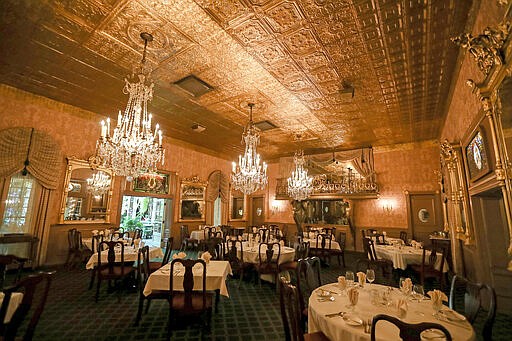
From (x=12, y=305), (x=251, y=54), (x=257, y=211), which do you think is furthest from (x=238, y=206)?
(x=12, y=305)

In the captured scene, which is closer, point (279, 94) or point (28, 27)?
point (28, 27)

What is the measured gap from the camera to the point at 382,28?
3641 mm

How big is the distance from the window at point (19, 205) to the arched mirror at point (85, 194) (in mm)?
686

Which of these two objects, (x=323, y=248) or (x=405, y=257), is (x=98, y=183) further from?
(x=405, y=257)

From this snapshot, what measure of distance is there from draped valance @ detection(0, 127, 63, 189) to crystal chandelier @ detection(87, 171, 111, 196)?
797 mm

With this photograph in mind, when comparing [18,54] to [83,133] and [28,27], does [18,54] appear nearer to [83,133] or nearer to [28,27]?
[28,27]

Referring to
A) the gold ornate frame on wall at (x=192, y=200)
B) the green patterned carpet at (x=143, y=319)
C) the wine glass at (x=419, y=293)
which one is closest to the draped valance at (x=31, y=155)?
the green patterned carpet at (x=143, y=319)

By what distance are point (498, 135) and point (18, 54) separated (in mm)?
7816

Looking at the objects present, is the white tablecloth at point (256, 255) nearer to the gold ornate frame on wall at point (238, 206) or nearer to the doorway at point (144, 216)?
the gold ornate frame on wall at point (238, 206)

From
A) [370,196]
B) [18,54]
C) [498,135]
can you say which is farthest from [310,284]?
[370,196]

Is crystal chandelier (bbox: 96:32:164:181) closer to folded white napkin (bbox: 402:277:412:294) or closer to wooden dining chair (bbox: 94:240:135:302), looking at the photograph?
wooden dining chair (bbox: 94:240:135:302)

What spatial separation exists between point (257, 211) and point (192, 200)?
13.8ft

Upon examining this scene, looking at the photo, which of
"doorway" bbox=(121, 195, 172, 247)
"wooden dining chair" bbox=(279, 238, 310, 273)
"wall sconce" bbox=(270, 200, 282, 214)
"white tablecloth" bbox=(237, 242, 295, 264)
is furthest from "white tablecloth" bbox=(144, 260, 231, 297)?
"doorway" bbox=(121, 195, 172, 247)

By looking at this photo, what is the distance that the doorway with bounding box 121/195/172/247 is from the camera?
13594 millimetres
